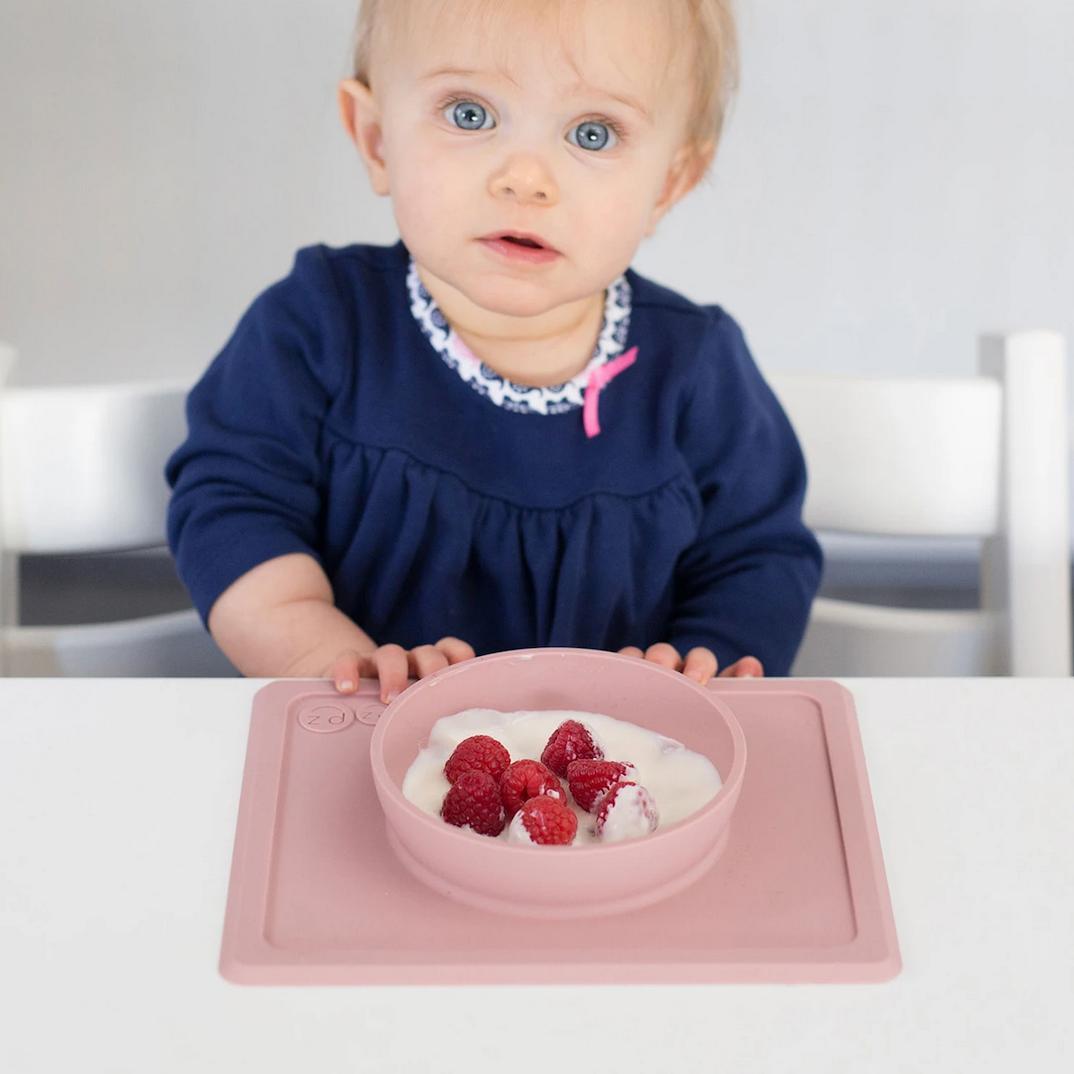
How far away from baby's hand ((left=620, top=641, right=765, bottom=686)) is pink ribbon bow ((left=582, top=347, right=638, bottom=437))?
19 cm

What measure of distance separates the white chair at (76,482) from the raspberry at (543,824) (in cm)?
54

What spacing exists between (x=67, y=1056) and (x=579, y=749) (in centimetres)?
26

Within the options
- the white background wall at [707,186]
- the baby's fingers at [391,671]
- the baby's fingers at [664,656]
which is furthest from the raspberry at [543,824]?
the white background wall at [707,186]

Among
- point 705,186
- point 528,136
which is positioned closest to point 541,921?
point 528,136

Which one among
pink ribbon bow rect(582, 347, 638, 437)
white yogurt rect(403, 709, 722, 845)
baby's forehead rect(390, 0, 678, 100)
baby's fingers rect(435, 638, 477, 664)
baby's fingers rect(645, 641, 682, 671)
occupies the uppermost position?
baby's forehead rect(390, 0, 678, 100)

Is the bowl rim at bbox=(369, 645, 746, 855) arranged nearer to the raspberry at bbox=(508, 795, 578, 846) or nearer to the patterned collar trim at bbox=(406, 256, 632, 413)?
the raspberry at bbox=(508, 795, 578, 846)

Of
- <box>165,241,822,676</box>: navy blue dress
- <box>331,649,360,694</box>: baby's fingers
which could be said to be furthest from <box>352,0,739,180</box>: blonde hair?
<box>331,649,360,694</box>: baby's fingers

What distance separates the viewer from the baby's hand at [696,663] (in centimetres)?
86

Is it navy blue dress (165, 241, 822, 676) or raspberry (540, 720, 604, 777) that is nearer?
raspberry (540, 720, 604, 777)

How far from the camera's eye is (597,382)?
109cm

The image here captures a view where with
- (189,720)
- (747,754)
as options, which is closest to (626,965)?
(747,754)

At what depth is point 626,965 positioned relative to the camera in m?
0.59

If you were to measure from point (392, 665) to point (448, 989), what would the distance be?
0.26 metres

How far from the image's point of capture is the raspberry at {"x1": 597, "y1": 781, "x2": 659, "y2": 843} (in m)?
0.65
